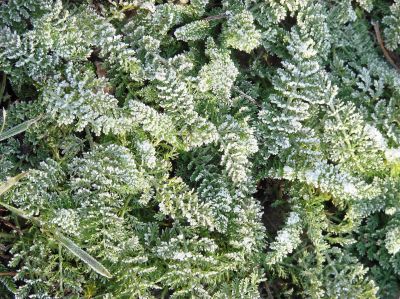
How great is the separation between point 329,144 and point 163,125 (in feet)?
3.74

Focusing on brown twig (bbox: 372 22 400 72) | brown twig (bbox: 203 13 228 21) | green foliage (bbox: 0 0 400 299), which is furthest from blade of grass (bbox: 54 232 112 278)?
brown twig (bbox: 372 22 400 72)

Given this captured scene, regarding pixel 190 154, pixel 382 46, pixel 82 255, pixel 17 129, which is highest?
pixel 382 46

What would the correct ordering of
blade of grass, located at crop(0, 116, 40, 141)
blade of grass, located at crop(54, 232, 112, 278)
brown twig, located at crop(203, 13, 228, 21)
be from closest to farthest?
blade of grass, located at crop(54, 232, 112, 278) < blade of grass, located at crop(0, 116, 40, 141) < brown twig, located at crop(203, 13, 228, 21)

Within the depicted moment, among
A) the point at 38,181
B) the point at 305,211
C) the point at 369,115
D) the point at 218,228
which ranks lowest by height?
the point at 38,181

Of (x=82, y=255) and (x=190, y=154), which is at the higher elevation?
(x=190, y=154)

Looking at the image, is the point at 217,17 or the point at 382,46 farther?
the point at 382,46

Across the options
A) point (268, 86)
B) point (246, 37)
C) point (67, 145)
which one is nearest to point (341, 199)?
point (268, 86)

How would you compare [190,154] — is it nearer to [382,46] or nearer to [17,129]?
[17,129]

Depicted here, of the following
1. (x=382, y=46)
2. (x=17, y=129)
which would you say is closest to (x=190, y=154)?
(x=17, y=129)

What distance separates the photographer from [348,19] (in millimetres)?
3873

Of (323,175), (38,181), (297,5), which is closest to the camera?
(38,181)

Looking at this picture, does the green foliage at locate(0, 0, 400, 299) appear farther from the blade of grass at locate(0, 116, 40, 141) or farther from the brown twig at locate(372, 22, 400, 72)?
the brown twig at locate(372, 22, 400, 72)

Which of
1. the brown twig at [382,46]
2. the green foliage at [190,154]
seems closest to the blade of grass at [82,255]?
the green foliage at [190,154]

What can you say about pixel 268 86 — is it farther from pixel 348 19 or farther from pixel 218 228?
pixel 218 228
